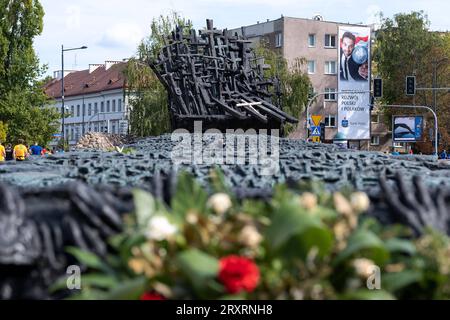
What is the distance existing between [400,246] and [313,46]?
72.1 metres

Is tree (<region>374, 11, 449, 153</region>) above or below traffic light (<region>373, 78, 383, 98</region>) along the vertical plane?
above

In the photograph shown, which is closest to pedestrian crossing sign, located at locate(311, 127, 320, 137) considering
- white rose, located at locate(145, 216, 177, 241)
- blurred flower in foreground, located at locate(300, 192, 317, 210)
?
blurred flower in foreground, located at locate(300, 192, 317, 210)

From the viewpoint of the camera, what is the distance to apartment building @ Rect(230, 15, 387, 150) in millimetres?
72000

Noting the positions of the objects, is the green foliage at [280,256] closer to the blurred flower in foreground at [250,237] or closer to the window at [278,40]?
the blurred flower in foreground at [250,237]

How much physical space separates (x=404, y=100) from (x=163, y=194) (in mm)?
66604

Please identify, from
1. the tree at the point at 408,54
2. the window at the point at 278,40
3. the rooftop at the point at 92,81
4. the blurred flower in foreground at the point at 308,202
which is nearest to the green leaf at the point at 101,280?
the blurred flower in foreground at the point at 308,202

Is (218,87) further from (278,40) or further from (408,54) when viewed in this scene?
(278,40)

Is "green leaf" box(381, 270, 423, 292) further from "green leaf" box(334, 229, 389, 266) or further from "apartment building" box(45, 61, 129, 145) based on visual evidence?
"apartment building" box(45, 61, 129, 145)

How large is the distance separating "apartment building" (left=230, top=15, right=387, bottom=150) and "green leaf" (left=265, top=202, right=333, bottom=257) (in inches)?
2646

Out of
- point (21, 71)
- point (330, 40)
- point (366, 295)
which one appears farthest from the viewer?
point (330, 40)

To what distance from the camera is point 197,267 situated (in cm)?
305

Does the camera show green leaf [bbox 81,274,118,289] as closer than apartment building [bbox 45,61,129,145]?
Yes

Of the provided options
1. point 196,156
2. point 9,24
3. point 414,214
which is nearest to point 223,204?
point 414,214

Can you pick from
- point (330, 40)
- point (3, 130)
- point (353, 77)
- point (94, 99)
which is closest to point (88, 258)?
point (3, 130)
